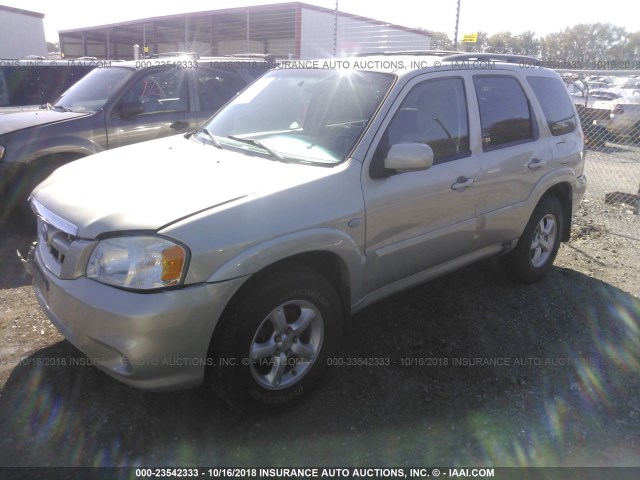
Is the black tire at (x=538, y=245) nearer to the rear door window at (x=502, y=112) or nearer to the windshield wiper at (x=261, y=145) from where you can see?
the rear door window at (x=502, y=112)

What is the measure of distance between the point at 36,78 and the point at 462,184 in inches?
310

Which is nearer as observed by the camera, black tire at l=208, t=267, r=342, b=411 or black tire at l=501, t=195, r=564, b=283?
black tire at l=208, t=267, r=342, b=411

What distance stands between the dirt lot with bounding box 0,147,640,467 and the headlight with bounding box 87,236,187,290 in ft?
2.95

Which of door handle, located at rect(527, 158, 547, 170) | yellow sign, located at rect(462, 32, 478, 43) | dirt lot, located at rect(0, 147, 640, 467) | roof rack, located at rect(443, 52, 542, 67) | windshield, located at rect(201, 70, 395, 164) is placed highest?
yellow sign, located at rect(462, 32, 478, 43)

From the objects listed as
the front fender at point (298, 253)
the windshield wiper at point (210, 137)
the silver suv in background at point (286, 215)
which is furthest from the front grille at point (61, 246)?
the windshield wiper at point (210, 137)

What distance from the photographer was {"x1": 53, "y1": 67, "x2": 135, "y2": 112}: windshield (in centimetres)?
605

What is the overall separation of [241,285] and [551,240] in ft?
11.3

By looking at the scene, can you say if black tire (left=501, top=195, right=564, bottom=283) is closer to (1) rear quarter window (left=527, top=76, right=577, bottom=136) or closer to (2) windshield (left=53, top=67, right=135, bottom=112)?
(1) rear quarter window (left=527, top=76, right=577, bottom=136)

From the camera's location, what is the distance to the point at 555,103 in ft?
15.4

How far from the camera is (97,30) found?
31859 millimetres

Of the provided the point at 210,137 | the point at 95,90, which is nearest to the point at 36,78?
the point at 95,90

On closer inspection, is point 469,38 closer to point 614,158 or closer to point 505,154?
point 614,158

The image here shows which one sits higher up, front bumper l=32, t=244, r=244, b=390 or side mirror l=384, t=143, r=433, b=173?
side mirror l=384, t=143, r=433, b=173

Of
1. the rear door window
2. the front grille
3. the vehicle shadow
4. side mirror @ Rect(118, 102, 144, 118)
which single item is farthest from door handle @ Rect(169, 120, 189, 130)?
the rear door window
